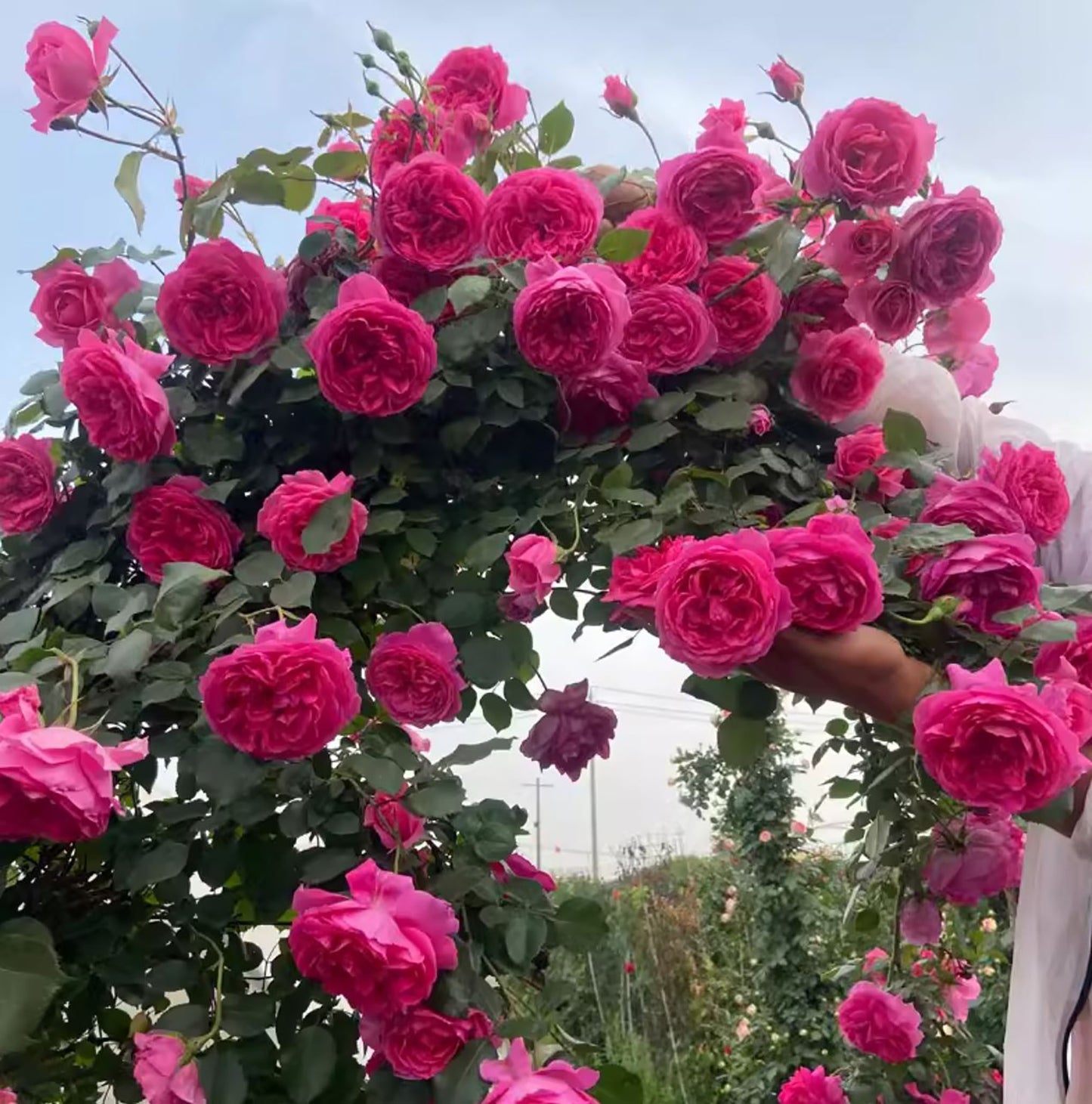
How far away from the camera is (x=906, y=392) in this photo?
39.5 inches

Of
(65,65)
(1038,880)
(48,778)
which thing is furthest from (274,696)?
(1038,880)

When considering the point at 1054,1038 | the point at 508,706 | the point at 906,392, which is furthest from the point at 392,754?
the point at 1054,1038

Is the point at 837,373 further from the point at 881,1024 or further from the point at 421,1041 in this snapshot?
the point at 881,1024

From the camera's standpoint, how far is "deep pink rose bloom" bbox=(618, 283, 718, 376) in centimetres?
88

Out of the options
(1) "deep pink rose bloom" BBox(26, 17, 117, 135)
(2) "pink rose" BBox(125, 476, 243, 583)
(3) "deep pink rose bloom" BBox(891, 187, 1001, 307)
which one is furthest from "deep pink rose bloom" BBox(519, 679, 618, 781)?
(1) "deep pink rose bloom" BBox(26, 17, 117, 135)

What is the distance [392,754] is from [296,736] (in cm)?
11

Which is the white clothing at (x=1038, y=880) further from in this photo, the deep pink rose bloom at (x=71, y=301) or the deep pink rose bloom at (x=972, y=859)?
the deep pink rose bloom at (x=71, y=301)

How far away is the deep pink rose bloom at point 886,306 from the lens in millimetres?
935

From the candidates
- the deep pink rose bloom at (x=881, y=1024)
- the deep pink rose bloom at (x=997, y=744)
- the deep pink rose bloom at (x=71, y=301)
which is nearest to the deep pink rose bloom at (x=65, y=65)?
the deep pink rose bloom at (x=71, y=301)

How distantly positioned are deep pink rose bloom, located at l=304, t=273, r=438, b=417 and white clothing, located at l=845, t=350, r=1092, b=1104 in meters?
0.41

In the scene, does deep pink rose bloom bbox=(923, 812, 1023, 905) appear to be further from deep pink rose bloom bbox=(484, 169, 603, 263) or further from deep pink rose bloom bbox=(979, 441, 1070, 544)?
deep pink rose bloom bbox=(484, 169, 603, 263)

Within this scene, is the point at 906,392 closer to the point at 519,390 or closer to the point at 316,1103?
the point at 519,390

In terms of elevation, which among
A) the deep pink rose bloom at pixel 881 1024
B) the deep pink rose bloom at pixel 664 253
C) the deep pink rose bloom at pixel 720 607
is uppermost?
the deep pink rose bloom at pixel 664 253

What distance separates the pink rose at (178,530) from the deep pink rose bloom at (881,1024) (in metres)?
1.17
